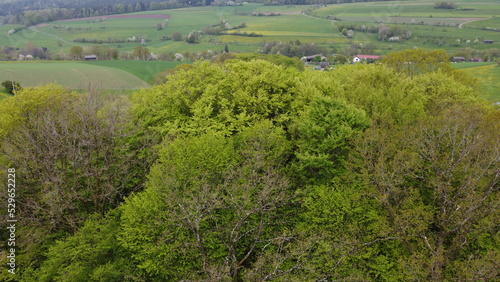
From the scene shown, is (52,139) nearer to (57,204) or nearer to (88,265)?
(57,204)

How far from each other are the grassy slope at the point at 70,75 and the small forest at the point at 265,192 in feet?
143

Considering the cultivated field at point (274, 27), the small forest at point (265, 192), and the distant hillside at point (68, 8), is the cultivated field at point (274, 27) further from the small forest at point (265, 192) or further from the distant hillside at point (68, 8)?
the small forest at point (265, 192)

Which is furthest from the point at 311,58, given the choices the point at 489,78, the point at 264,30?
the point at 489,78

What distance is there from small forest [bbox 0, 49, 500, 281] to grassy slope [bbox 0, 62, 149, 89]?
4365 cm

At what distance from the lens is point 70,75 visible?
2904 inches

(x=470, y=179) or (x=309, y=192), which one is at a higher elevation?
(x=470, y=179)

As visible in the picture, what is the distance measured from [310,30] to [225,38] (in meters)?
42.0

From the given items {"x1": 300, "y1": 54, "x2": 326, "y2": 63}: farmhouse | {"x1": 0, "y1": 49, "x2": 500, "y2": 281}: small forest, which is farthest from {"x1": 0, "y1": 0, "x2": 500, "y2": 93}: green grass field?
{"x1": 0, "y1": 49, "x2": 500, "y2": 281}: small forest

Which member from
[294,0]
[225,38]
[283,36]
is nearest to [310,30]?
[283,36]

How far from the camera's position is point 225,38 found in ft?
426

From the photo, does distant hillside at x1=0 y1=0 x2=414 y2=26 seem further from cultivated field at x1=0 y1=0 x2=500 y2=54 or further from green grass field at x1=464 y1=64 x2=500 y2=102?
green grass field at x1=464 y1=64 x2=500 y2=102

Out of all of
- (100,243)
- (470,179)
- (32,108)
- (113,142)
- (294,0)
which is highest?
(294,0)

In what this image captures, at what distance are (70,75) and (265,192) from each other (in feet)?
245

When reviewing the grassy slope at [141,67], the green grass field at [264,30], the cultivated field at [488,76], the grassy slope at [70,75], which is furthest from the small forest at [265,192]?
the green grass field at [264,30]
